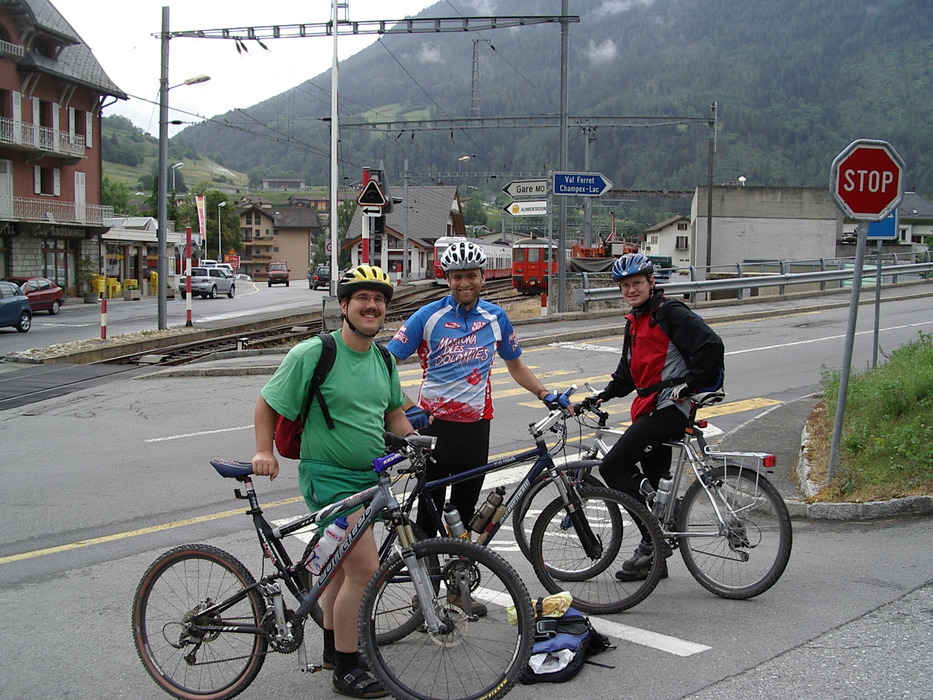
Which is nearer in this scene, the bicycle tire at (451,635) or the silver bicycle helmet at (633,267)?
the bicycle tire at (451,635)

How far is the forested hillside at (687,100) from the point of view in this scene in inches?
4870

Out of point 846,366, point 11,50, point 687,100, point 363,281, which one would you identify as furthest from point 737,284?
point 687,100

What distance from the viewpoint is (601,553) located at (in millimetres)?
5320

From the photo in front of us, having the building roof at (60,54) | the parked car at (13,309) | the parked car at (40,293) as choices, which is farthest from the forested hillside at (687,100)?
the parked car at (13,309)

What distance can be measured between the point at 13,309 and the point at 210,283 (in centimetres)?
2104

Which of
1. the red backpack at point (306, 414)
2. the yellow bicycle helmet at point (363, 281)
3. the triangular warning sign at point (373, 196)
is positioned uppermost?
the triangular warning sign at point (373, 196)

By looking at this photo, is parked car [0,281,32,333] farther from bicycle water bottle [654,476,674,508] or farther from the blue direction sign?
bicycle water bottle [654,476,674,508]

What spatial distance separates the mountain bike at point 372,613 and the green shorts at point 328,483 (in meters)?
0.12

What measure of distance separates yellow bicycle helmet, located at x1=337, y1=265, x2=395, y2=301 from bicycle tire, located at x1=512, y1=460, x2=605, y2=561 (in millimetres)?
1479

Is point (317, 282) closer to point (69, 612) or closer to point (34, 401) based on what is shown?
point (34, 401)

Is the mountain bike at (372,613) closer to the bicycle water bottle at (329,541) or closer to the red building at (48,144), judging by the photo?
the bicycle water bottle at (329,541)

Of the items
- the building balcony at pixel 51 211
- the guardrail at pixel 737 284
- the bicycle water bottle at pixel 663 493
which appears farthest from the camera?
the building balcony at pixel 51 211

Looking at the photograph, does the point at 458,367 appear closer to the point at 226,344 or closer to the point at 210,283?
the point at 226,344

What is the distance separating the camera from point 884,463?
7.84 metres
